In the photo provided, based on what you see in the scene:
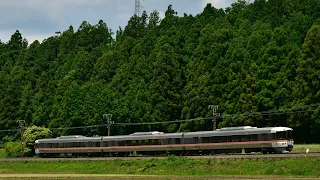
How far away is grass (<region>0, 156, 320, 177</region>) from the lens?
48.4m

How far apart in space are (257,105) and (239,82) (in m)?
5.48

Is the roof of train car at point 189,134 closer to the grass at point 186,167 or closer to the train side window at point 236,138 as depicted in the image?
the train side window at point 236,138

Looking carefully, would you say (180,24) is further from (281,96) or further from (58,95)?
(281,96)

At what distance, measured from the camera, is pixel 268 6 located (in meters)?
116

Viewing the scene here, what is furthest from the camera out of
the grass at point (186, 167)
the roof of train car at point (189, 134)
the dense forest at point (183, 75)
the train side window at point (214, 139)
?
the dense forest at point (183, 75)

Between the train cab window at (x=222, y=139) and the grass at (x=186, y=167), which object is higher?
the train cab window at (x=222, y=139)

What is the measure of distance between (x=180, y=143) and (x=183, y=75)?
124ft

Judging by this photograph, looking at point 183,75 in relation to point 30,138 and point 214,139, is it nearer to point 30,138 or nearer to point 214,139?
point 30,138

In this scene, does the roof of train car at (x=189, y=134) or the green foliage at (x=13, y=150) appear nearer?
the roof of train car at (x=189, y=134)

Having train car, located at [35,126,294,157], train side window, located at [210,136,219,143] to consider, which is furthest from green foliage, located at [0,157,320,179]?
train car, located at [35,126,294,157]

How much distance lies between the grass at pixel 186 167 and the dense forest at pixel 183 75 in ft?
81.3

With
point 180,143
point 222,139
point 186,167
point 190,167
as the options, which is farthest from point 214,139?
point 190,167

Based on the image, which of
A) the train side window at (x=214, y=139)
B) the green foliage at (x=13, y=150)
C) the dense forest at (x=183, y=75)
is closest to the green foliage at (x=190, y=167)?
the train side window at (x=214, y=139)

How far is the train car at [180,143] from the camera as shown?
190 ft
